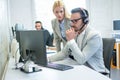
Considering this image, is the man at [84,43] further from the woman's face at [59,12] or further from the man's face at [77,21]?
the woman's face at [59,12]

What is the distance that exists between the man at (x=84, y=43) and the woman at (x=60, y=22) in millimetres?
483

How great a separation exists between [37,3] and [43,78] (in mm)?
4726

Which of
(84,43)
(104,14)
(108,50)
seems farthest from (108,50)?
(104,14)

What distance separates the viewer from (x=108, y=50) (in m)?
2.05

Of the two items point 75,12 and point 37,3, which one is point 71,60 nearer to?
point 75,12

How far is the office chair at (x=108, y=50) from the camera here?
6.65ft

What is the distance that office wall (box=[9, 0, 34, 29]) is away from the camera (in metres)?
5.78

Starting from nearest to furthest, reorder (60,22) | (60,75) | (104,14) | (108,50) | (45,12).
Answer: (60,75) < (108,50) < (60,22) < (45,12) < (104,14)

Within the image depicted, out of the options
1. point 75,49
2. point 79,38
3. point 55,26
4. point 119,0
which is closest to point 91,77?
point 75,49

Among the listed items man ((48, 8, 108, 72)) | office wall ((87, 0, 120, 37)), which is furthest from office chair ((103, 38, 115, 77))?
office wall ((87, 0, 120, 37))

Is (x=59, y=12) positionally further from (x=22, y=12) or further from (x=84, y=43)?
(x=22, y=12)

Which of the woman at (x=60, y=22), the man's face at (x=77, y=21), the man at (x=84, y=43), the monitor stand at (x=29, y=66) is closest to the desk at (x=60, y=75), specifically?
the monitor stand at (x=29, y=66)

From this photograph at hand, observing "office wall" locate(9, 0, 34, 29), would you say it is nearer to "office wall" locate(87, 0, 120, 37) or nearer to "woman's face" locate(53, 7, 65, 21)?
"office wall" locate(87, 0, 120, 37)

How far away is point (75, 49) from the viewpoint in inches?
71.4
